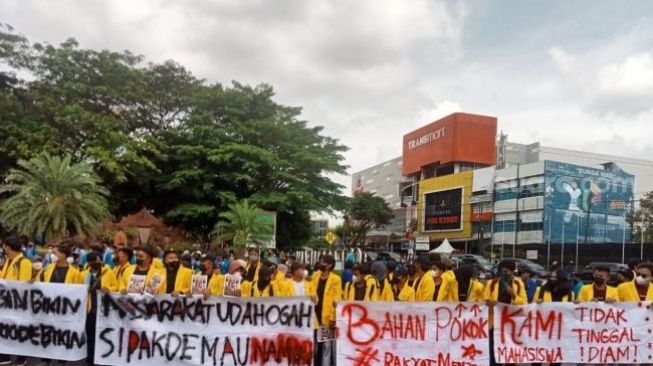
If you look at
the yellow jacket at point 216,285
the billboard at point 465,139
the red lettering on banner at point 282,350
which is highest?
the billboard at point 465,139

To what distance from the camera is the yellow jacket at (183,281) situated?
23.5 feet

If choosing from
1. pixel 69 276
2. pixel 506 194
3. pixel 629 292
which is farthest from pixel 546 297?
pixel 506 194

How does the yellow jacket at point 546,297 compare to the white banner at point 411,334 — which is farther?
the yellow jacket at point 546,297

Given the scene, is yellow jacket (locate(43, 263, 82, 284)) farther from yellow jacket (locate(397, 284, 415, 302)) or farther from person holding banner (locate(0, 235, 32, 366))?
yellow jacket (locate(397, 284, 415, 302))

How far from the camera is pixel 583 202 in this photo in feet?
176

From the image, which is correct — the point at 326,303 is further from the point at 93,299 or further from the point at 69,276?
the point at 69,276

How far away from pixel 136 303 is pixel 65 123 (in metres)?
26.4

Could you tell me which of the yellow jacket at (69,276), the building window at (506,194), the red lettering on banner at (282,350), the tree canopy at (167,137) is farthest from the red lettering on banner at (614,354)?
the building window at (506,194)

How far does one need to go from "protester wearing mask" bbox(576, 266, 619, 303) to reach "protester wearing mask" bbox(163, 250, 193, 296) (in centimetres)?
479

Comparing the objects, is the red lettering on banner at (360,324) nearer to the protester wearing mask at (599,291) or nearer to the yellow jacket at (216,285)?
the yellow jacket at (216,285)

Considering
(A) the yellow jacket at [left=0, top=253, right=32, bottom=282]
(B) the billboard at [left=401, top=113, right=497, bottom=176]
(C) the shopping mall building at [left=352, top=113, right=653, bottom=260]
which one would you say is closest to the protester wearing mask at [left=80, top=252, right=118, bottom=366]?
(A) the yellow jacket at [left=0, top=253, right=32, bottom=282]

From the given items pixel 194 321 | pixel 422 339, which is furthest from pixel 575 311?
pixel 194 321

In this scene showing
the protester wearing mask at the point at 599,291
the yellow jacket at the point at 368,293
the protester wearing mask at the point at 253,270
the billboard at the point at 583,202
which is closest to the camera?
the protester wearing mask at the point at 599,291

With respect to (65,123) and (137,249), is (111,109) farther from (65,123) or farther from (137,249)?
(137,249)
